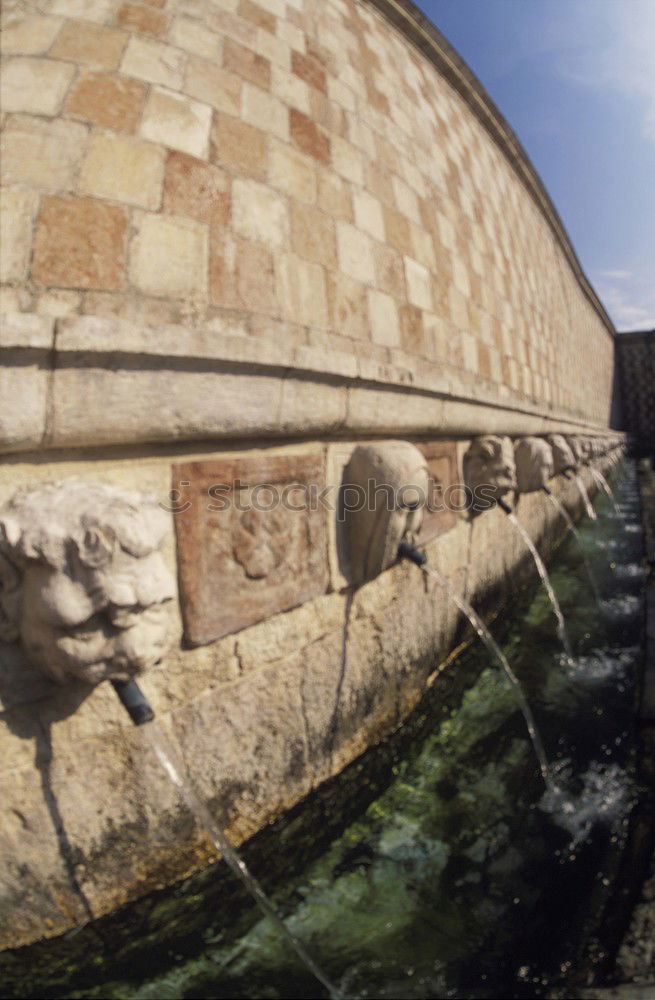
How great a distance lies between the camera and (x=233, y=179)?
1779mm

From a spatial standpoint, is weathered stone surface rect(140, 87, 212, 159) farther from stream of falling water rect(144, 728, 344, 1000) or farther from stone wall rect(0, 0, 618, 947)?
stream of falling water rect(144, 728, 344, 1000)

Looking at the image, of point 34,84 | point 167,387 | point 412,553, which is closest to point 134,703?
point 167,387

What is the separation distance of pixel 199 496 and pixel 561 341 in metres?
8.00

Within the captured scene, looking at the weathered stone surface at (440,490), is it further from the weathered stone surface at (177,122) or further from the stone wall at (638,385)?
the stone wall at (638,385)

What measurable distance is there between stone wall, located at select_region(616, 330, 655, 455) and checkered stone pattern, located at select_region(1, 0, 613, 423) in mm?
20396

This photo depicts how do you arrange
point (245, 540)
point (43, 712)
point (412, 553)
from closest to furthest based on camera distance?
1. point (43, 712)
2. point (245, 540)
3. point (412, 553)

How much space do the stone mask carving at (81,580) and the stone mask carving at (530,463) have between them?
3431 millimetres

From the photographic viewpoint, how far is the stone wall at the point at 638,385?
19672mm

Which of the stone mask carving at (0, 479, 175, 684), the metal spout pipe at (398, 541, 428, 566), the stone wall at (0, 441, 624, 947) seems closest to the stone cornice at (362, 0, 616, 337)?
the stone wall at (0, 441, 624, 947)

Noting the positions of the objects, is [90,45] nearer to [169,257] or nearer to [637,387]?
[169,257]

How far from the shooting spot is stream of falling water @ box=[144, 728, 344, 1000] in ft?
4.31

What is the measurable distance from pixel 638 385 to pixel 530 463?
2052cm

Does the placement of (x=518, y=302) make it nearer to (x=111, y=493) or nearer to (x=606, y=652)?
(x=606, y=652)

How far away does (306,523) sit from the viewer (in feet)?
6.07
